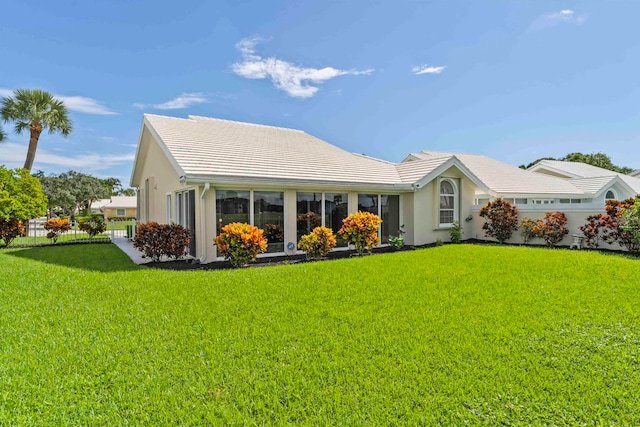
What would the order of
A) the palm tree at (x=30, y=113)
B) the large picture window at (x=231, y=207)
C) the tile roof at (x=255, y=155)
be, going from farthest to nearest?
the palm tree at (x=30, y=113)
the tile roof at (x=255, y=155)
the large picture window at (x=231, y=207)

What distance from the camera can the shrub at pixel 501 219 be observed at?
17062 mm

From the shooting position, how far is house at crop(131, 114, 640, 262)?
12.5m

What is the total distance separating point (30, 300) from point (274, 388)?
678 cm

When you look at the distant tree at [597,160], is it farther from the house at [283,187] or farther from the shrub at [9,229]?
the shrub at [9,229]

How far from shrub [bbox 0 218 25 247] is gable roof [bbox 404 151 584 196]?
23028 millimetres

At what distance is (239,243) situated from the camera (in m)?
11.0

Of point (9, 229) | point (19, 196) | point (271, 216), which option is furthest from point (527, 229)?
point (9, 229)

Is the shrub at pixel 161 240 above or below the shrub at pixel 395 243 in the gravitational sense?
above

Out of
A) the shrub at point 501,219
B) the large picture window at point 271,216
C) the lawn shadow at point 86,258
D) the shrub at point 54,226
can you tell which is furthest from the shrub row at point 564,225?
the shrub at point 54,226

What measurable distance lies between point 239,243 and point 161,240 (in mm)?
3230

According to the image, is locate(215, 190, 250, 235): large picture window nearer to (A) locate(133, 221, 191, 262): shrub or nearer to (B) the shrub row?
(A) locate(133, 221, 191, 262): shrub

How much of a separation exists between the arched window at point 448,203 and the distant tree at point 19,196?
70.9 feet

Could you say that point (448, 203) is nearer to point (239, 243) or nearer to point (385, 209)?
point (385, 209)

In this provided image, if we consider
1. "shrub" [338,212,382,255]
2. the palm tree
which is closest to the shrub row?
"shrub" [338,212,382,255]
